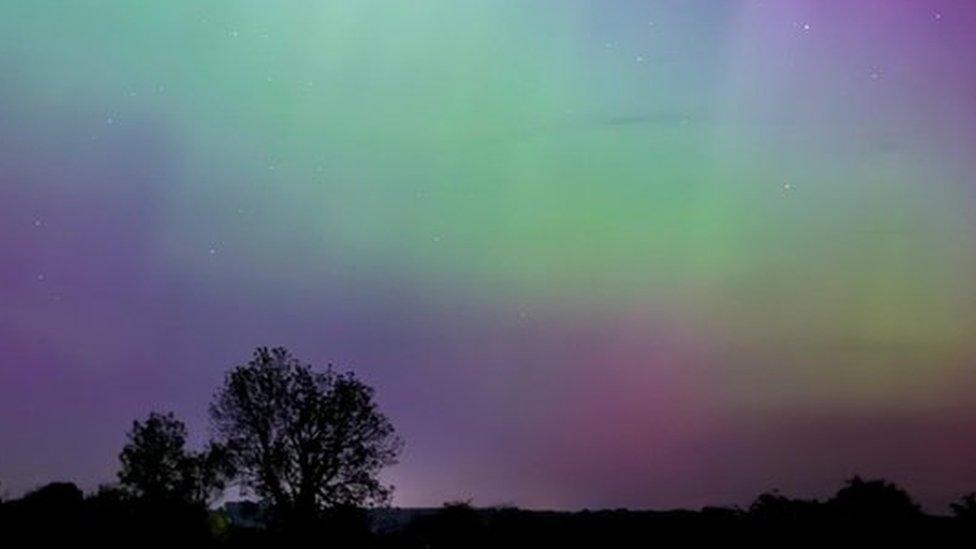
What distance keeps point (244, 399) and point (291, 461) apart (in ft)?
30.0

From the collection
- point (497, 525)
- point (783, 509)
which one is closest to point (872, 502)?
point (783, 509)

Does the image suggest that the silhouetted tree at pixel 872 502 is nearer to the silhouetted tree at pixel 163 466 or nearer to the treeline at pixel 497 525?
the treeline at pixel 497 525

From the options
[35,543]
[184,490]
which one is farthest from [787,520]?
[184,490]

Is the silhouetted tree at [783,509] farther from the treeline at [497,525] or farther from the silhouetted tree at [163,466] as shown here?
the silhouetted tree at [163,466]

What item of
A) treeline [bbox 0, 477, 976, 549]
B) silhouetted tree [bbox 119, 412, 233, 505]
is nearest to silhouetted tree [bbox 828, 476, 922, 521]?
treeline [bbox 0, 477, 976, 549]

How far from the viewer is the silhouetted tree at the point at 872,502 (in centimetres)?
7631

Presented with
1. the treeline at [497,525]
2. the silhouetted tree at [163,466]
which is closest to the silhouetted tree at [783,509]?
the treeline at [497,525]

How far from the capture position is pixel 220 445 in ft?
356

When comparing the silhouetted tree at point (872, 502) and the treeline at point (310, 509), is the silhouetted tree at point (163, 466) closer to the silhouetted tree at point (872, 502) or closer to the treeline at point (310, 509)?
the treeline at point (310, 509)

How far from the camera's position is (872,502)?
268 feet

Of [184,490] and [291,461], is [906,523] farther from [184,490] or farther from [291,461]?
[184,490]

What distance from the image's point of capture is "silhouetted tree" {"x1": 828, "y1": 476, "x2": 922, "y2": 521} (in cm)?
7631

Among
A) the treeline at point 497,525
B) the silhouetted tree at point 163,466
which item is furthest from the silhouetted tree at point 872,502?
the silhouetted tree at point 163,466

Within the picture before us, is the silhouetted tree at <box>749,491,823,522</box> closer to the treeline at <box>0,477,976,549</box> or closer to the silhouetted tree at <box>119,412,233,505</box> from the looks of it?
the treeline at <box>0,477,976,549</box>
